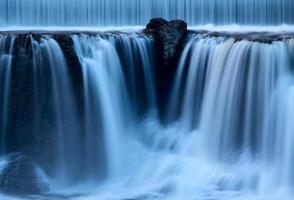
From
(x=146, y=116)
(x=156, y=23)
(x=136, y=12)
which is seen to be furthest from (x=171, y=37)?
(x=136, y=12)

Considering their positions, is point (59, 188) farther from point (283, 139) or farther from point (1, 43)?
point (283, 139)

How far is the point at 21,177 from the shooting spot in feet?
39.2

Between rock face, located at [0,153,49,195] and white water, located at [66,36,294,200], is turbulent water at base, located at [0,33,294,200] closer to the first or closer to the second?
white water, located at [66,36,294,200]

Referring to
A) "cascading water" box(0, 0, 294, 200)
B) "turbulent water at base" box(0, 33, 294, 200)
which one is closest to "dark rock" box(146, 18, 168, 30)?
"cascading water" box(0, 0, 294, 200)

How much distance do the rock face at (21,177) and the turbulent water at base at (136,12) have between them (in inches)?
203

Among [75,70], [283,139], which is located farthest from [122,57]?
[283,139]

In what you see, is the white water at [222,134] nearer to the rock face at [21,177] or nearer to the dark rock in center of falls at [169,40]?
the dark rock in center of falls at [169,40]

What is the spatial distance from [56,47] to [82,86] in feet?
2.89

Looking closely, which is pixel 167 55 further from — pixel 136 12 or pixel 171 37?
pixel 136 12

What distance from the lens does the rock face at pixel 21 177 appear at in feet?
38.7

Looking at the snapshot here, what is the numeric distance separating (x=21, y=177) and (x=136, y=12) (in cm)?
659

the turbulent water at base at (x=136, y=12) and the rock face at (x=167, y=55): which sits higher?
the turbulent water at base at (x=136, y=12)

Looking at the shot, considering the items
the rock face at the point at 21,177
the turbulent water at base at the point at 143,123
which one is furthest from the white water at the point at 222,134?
the rock face at the point at 21,177

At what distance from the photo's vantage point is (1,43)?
1279 centimetres
